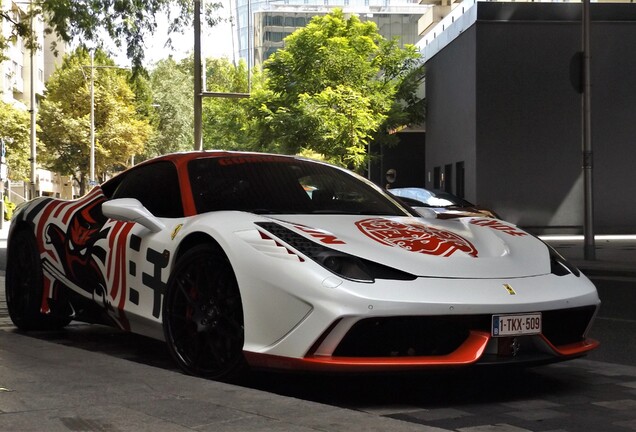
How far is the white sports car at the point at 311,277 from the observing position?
5.05 m

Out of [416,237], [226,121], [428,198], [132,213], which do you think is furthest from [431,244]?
[226,121]

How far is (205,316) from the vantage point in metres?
5.61

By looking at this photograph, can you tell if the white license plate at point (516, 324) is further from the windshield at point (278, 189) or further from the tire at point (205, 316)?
the windshield at point (278, 189)

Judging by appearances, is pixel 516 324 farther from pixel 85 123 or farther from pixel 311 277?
pixel 85 123

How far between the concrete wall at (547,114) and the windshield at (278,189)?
24568 millimetres

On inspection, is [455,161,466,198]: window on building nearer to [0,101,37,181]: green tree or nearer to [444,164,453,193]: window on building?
[444,164,453,193]: window on building

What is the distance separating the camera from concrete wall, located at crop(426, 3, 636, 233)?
30.8m

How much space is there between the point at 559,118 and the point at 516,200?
2.69 m

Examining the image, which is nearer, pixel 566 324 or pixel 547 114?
pixel 566 324

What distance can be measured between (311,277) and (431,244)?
75cm

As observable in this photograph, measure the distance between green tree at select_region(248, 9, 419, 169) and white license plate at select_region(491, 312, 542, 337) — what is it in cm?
3946

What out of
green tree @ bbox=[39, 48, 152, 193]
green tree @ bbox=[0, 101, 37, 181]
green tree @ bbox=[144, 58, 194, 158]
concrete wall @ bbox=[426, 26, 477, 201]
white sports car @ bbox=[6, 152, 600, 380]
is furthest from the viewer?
green tree @ bbox=[144, 58, 194, 158]

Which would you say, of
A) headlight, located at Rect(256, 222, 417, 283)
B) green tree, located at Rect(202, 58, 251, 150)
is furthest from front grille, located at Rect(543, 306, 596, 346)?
green tree, located at Rect(202, 58, 251, 150)

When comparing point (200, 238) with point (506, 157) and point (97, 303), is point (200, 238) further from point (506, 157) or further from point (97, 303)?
point (506, 157)
